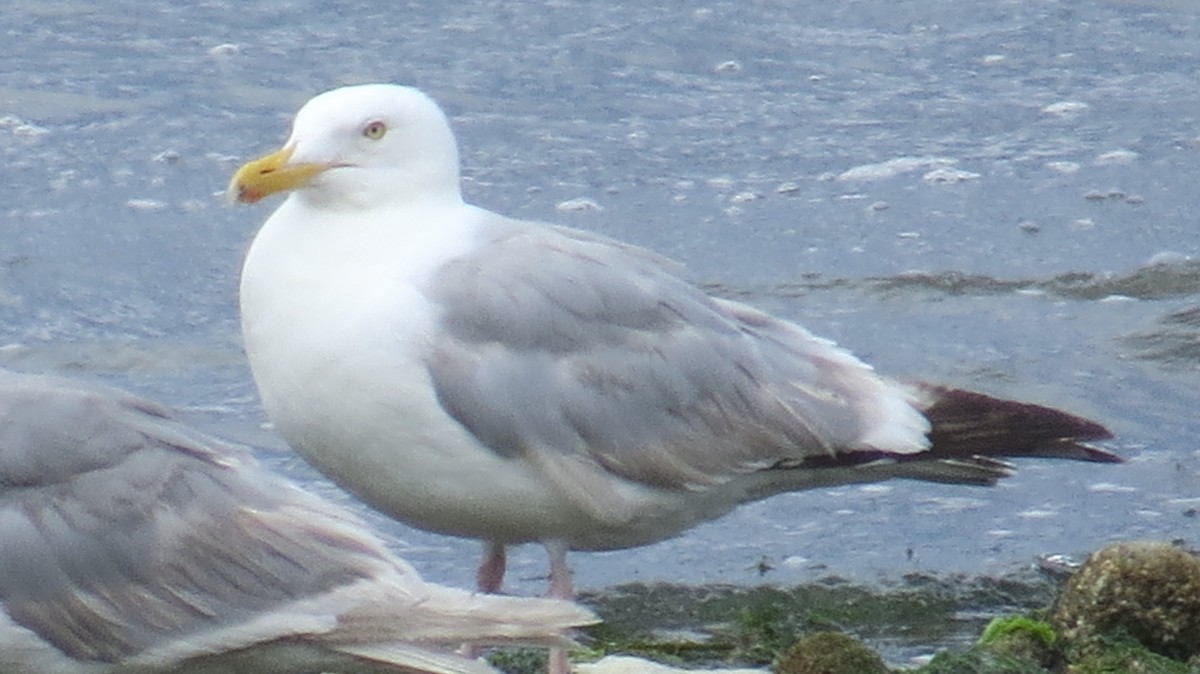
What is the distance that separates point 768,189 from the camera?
37.9 feet

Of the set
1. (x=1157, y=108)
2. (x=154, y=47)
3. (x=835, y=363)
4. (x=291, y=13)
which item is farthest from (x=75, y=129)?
(x=835, y=363)

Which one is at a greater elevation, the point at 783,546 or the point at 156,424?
the point at 156,424

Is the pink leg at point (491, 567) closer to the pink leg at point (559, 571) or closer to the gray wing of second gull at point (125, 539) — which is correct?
the pink leg at point (559, 571)

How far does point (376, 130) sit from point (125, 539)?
1574 mm

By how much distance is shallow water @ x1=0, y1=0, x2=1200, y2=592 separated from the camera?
27.2 feet

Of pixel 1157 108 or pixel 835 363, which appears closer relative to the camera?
pixel 835 363

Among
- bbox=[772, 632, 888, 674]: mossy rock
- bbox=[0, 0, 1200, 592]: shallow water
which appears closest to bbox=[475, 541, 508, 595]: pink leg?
bbox=[772, 632, 888, 674]: mossy rock

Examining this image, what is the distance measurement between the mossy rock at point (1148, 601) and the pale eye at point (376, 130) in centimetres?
211

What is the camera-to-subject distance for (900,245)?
1094 cm

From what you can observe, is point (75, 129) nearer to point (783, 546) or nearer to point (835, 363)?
point (783, 546)

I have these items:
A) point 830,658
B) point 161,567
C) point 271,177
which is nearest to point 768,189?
point 271,177

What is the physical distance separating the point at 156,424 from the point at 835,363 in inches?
85.4

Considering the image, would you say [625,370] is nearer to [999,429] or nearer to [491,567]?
[491,567]

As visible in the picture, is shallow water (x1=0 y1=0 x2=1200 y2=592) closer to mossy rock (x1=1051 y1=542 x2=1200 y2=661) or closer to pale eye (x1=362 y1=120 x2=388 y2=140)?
mossy rock (x1=1051 y1=542 x2=1200 y2=661)
